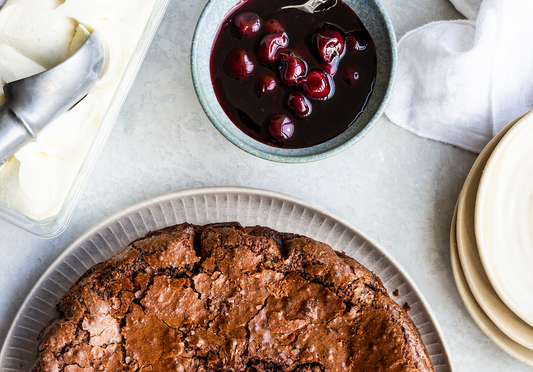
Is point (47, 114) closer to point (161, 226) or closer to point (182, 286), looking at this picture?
point (161, 226)

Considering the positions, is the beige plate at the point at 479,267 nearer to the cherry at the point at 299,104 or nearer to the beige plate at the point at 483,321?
the beige plate at the point at 483,321

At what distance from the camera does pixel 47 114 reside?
130cm

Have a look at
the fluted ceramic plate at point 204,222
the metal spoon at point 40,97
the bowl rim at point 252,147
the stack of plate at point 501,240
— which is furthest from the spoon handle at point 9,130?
the stack of plate at point 501,240

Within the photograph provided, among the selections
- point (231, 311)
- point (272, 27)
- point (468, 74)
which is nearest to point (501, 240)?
point (468, 74)

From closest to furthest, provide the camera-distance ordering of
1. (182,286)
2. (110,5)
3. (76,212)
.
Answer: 1. (182,286)
2. (110,5)
3. (76,212)

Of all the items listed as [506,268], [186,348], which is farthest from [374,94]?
[186,348]

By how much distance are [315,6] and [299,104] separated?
335 mm

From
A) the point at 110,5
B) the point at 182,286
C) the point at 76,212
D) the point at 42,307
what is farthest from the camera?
the point at 76,212

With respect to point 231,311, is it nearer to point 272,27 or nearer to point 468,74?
point 272,27

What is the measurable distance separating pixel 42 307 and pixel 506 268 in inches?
62.4

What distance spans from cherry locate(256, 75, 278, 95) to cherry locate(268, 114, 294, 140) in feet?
0.30

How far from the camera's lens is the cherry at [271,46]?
1.44 metres

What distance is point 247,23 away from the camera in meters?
1.46

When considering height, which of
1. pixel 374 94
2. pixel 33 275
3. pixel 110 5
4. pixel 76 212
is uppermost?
pixel 110 5
